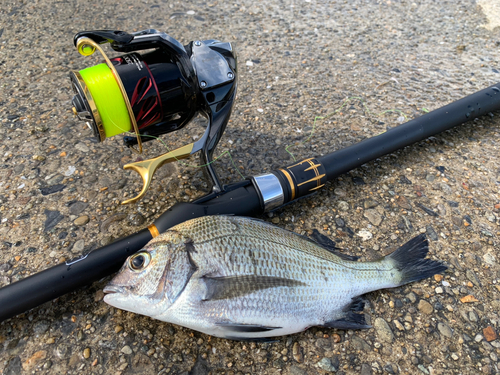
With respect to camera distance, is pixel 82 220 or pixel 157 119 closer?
pixel 157 119

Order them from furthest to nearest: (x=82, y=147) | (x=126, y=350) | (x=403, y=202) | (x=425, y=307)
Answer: (x=82, y=147), (x=403, y=202), (x=425, y=307), (x=126, y=350)

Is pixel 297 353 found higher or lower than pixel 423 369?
higher

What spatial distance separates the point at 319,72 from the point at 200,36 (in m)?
1.60

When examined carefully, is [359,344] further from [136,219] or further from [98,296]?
[136,219]

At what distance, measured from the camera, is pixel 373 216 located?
2484mm

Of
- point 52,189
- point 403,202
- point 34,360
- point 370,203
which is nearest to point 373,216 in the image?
point 370,203

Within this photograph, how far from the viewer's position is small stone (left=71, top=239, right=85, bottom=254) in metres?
2.18

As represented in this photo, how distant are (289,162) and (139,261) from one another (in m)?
1.57

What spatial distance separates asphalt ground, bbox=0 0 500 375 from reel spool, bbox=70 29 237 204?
0.56 m

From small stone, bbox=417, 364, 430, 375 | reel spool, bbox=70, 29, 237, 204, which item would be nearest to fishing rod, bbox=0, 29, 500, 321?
reel spool, bbox=70, 29, 237, 204

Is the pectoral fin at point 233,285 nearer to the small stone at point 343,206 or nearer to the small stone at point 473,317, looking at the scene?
the small stone at point 343,206

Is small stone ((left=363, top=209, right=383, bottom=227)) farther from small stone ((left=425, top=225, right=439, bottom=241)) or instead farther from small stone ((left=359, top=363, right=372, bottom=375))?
small stone ((left=359, top=363, right=372, bottom=375))

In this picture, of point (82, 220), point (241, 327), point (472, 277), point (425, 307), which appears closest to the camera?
point (241, 327)

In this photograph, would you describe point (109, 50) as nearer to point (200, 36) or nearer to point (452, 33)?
point (200, 36)
